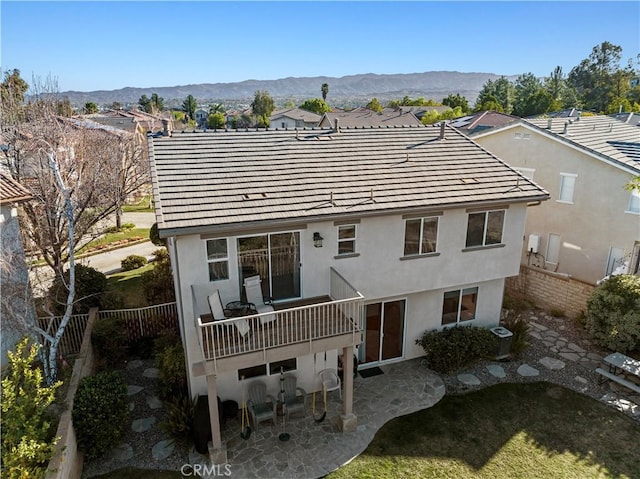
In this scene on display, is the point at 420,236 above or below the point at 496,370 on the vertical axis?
above

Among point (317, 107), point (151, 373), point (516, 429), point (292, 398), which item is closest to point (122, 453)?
point (151, 373)

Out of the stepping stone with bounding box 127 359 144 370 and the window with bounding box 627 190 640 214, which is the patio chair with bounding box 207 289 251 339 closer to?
the stepping stone with bounding box 127 359 144 370

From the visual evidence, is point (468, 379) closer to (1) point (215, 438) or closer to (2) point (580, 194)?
(1) point (215, 438)

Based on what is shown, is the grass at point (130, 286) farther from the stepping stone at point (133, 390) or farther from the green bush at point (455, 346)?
the green bush at point (455, 346)

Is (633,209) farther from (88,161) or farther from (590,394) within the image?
(88,161)

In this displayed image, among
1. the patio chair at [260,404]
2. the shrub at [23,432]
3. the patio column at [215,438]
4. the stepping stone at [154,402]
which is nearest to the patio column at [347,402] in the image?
the patio chair at [260,404]

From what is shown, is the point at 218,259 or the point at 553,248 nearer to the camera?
the point at 218,259

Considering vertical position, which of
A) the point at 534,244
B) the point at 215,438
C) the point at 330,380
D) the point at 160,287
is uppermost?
the point at 534,244

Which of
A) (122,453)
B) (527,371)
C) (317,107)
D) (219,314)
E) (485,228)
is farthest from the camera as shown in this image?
(317,107)
